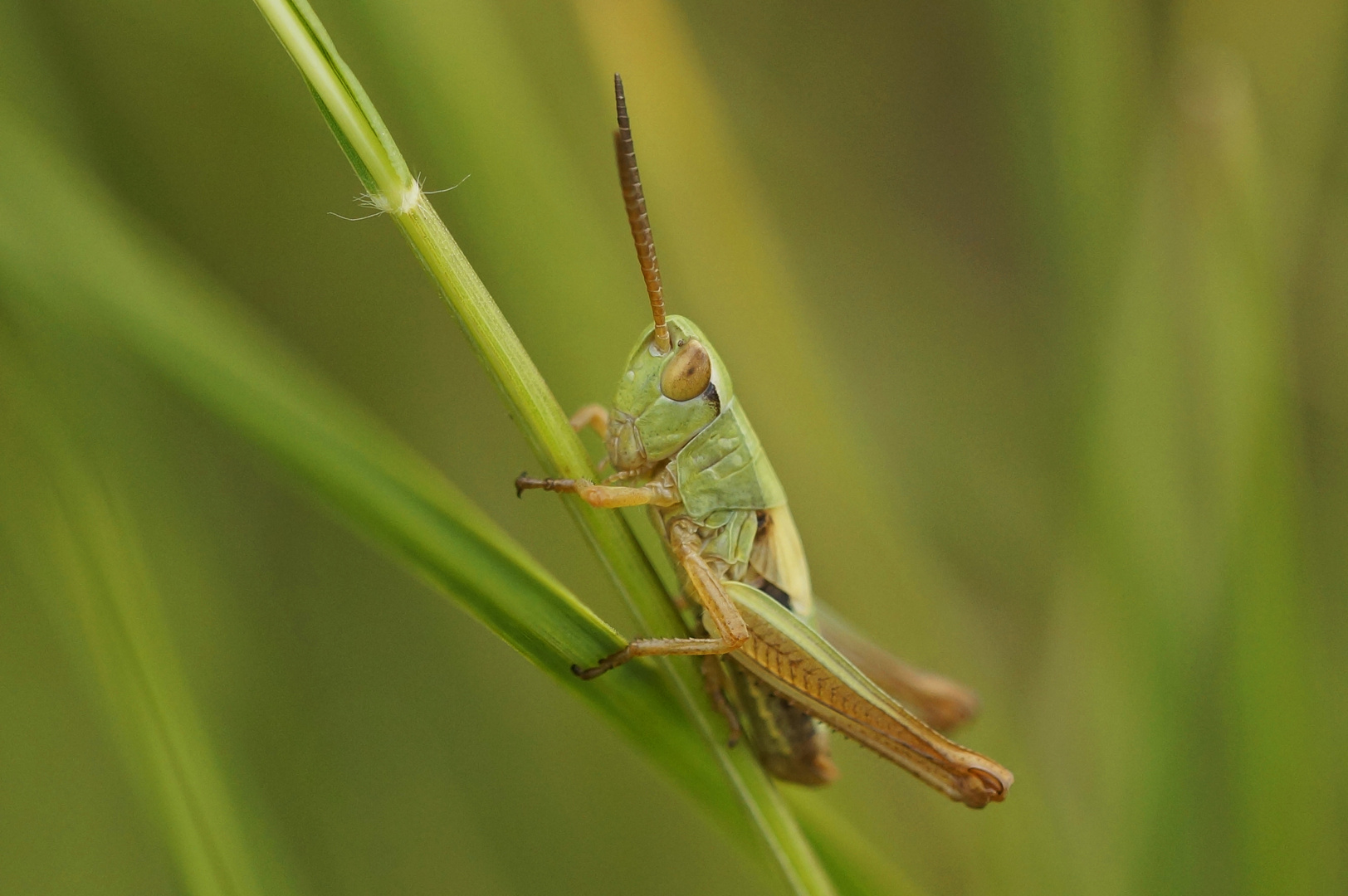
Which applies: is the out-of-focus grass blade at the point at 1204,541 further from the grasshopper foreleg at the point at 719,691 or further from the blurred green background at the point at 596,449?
the grasshopper foreleg at the point at 719,691

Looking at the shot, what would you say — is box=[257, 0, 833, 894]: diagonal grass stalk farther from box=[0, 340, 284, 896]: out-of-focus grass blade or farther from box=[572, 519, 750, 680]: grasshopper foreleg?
box=[0, 340, 284, 896]: out-of-focus grass blade

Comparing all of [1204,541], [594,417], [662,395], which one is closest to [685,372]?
[662,395]

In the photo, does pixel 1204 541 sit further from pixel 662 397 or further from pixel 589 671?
pixel 589 671

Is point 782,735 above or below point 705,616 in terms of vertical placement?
below

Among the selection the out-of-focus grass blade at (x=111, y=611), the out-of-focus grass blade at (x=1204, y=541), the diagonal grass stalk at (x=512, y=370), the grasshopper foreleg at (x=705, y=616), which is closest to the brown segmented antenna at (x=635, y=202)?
the diagonal grass stalk at (x=512, y=370)

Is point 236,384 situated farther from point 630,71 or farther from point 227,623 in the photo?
point 630,71

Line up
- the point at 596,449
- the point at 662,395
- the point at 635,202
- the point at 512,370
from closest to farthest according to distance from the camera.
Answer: the point at 512,370, the point at 635,202, the point at 662,395, the point at 596,449

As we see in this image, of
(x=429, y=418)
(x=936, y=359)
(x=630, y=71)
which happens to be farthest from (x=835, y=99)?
(x=429, y=418)

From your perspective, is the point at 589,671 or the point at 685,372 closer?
the point at 589,671
